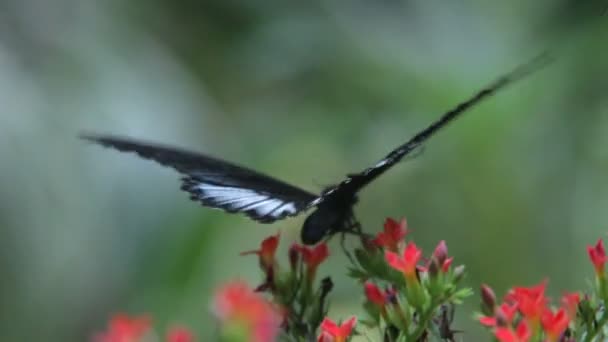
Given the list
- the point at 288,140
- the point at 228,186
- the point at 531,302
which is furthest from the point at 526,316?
the point at 288,140

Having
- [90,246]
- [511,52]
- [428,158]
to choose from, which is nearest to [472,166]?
[428,158]

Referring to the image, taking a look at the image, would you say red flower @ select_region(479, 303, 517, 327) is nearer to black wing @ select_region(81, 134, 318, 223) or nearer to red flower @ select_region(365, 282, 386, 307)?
red flower @ select_region(365, 282, 386, 307)

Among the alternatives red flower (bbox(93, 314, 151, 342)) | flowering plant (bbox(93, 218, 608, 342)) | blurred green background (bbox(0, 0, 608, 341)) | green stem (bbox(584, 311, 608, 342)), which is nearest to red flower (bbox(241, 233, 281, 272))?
flowering plant (bbox(93, 218, 608, 342))

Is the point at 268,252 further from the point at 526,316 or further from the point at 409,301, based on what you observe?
the point at 526,316

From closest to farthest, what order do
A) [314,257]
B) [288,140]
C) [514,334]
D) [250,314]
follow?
[514,334], [314,257], [250,314], [288,140]

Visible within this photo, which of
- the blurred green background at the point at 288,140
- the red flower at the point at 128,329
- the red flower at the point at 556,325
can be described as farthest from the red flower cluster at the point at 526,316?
the blurred green background at the point at 288,140

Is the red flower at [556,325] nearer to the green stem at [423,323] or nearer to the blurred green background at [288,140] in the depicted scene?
the green stem at [423,323]
